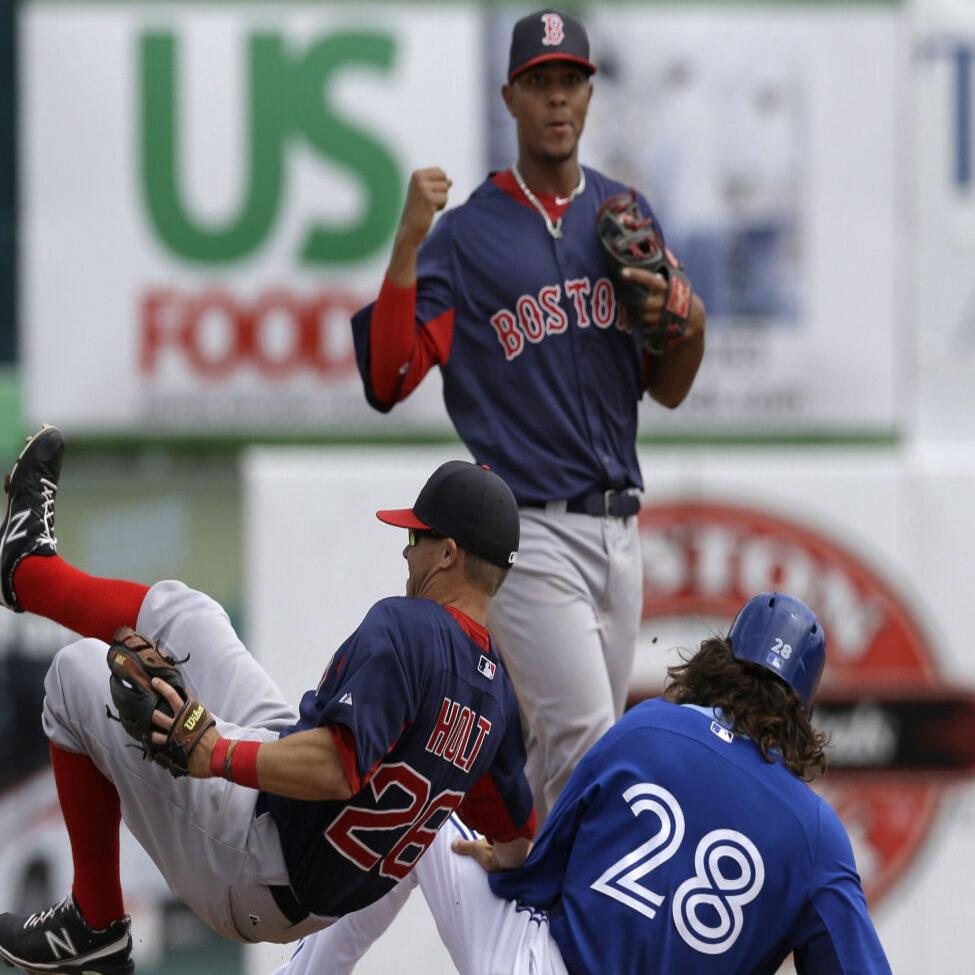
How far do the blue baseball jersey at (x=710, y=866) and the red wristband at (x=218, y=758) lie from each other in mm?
716

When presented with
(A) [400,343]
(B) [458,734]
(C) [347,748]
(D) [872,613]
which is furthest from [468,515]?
(D) [872,613]

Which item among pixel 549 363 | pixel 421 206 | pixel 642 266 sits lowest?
pixel 549 363

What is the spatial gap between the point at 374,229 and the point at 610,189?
13.1ft

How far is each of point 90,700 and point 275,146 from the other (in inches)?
200

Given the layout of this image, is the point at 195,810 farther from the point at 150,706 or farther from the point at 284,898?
the point at 150,706

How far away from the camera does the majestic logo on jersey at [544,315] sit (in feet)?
14.8

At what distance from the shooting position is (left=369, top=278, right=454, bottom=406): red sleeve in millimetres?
4371

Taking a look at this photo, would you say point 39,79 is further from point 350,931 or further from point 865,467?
point 350,931

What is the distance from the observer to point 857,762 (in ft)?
26.9

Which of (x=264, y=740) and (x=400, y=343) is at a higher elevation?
(x=400, y=343)

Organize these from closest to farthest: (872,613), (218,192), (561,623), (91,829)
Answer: (91,829) < (561,623) < (872,613) < (218,192)

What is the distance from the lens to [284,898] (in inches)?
153

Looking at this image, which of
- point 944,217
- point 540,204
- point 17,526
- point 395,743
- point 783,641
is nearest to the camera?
point 395,743

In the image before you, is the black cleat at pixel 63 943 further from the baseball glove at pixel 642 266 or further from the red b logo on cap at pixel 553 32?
the red b logo on cap at pixel 553 32
